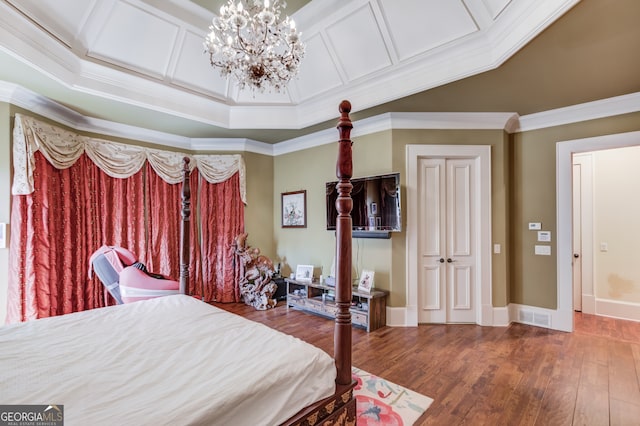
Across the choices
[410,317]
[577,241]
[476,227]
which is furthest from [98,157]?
[577,241]

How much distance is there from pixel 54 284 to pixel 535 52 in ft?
17.6

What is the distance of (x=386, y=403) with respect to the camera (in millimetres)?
2213

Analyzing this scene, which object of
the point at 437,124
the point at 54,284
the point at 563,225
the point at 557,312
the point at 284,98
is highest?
the point at 284,98

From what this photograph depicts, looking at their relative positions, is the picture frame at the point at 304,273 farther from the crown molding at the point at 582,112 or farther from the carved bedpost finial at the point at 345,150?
the crown molding at the point at 582,112

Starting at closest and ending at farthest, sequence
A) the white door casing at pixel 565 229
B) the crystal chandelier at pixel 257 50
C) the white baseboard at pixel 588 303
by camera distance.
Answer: the crystal chandelier at pixel 257 50 → the white door casing at pixel 565 229 → the white baseboard at pixel 588 303

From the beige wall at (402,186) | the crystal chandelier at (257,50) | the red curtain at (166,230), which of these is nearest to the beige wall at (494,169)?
the beige wall at (402,186)

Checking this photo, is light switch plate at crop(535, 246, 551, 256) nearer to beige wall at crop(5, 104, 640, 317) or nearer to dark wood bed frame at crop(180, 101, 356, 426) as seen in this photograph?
beige wall at crop(5, 104, 640, 317)

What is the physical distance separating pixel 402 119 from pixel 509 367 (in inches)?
117

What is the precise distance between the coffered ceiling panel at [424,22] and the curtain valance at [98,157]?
3.13 meters

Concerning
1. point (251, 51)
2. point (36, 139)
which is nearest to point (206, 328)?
point (251, 51)

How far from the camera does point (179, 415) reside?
3.46 feet

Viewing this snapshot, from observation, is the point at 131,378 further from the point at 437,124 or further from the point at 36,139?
the point at 437,124

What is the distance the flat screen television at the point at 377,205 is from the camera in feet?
12.0

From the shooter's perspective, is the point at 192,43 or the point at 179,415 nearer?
the point at 179,415
